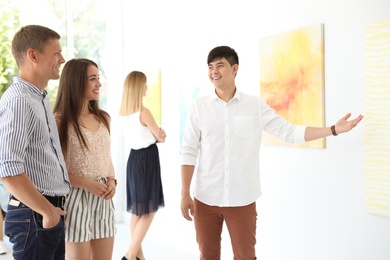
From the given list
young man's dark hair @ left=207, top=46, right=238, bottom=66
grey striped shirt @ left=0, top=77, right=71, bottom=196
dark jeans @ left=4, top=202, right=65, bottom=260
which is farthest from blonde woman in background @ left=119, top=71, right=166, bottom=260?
dark jeans @ left=4, top=202, right=65, bottom=260

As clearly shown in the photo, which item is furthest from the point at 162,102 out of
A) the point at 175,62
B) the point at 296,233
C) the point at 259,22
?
the point at 296,233

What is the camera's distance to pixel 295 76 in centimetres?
357

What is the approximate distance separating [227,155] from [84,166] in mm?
932

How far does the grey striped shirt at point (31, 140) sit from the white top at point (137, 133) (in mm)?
2154

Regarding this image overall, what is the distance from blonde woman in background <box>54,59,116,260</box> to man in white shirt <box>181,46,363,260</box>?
608 millimetres

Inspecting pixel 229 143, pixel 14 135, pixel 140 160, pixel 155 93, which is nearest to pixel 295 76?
pixel 229 143

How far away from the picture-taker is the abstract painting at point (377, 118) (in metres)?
2.84

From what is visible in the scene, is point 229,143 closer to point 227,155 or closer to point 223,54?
point 227,155

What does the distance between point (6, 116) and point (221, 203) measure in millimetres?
1472

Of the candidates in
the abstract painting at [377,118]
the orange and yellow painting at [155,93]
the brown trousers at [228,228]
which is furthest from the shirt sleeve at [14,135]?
the orange and yellow painting at [155,93]

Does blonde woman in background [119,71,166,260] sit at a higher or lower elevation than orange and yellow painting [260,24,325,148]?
lower

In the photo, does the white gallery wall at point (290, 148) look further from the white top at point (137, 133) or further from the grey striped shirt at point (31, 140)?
the grey striped shirt at point (31, 140)

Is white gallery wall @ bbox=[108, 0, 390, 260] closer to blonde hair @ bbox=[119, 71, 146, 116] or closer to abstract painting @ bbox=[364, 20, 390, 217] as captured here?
abstract painting @ bbox=[364, 20, 390, 217]

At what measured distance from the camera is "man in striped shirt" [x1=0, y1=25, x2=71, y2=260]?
1.87 m
